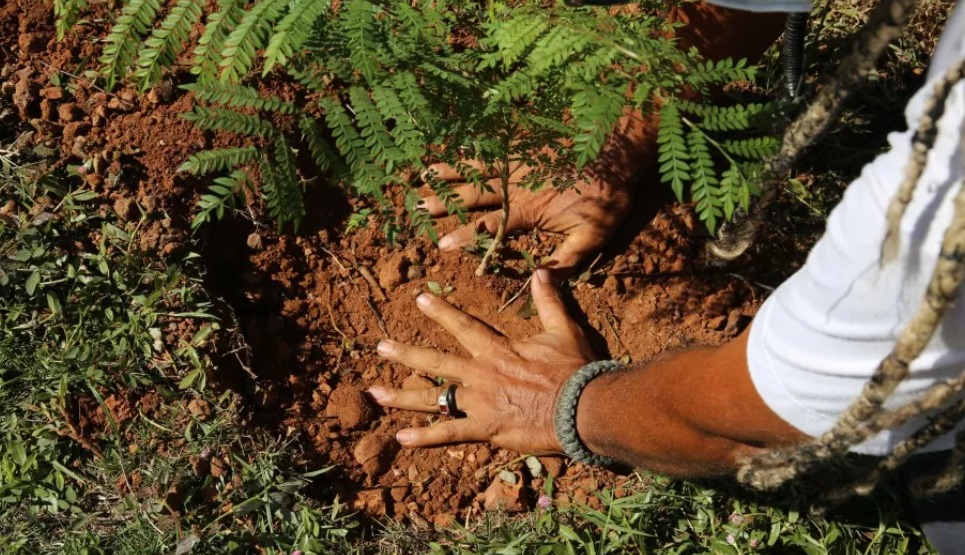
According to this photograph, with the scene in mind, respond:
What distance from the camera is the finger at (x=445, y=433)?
2.52 metres

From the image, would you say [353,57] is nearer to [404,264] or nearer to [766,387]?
[404,264]

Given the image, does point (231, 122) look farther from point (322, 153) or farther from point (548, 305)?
point (548, 305)

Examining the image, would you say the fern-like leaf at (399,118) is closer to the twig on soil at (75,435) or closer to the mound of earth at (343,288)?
the mound of earth at (343,288)

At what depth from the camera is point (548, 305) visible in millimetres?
2596

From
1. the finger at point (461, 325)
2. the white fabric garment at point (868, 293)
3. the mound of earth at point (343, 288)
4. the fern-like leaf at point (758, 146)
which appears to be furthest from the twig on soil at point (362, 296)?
the white fabric garment at point (868, 293)

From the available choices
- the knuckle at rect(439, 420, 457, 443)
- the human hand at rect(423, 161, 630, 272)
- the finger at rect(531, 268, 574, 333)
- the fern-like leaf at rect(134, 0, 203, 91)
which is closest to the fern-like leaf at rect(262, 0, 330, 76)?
the fern-like leaf at rect(134, 0, 203, 91)

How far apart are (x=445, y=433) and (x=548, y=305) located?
51 centimetres

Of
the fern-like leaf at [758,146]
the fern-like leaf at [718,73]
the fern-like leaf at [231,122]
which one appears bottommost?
the fern-like leaf at [231,122]

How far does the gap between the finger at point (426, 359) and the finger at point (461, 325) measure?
0.06m

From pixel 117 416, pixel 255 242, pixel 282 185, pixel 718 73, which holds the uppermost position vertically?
pixel 718 73

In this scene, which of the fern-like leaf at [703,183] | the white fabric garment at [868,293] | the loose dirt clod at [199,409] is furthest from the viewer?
the loose dirt clod at [199,409]

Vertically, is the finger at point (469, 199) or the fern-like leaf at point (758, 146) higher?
the fern-like leaf at point (758, 146)

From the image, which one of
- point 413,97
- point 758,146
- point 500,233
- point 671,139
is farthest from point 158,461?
point 758,146

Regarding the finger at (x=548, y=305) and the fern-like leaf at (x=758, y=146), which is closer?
the fern-like leaf at (x=758, y=146)
